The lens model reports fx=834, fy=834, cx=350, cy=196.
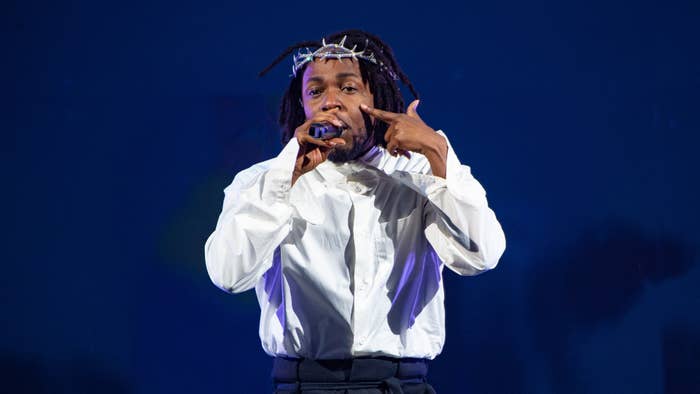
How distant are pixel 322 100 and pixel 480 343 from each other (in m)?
0.69

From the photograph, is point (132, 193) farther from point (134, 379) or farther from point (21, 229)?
point (134, 379)

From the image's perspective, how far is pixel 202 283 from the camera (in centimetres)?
193

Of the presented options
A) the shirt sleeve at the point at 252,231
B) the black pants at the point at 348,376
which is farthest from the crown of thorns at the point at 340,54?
the black pants at the point at 348,376

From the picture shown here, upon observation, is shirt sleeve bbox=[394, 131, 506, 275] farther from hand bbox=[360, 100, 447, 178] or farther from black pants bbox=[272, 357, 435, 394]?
black pants bbox=[272, 357, 435, 394]

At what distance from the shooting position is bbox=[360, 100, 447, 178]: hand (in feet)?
4.73

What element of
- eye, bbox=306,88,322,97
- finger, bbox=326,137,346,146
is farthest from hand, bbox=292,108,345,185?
eye, bbox=306,88,322,97

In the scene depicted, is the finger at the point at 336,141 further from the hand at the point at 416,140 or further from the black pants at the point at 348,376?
the black pants at the point at 348,376

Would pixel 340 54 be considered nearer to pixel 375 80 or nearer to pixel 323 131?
pixel 375 80

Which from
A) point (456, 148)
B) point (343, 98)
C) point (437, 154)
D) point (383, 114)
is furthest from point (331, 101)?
point (456, 148)

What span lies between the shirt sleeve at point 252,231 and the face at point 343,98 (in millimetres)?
155

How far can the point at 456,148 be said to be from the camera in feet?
6.32

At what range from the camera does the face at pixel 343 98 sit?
158cm

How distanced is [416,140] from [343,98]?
220 mm

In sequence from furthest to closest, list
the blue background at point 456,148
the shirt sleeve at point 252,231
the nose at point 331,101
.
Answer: the blue background at point 456,148, the nose at point 331,101, the shirt sleeve at point 252,231
